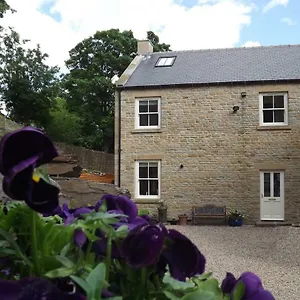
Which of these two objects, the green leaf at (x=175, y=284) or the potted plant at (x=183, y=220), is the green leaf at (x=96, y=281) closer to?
the green leaf at (x=175, y=284)

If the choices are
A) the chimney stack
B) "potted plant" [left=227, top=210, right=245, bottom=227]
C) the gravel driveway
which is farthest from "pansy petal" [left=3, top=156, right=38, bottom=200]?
the chimney stack

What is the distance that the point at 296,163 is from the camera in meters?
16.1

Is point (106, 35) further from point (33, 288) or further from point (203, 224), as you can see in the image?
point (33, 288)

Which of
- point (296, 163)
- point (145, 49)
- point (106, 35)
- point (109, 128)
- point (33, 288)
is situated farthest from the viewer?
point (106, 35)

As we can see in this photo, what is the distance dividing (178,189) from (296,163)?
4139 millimetres

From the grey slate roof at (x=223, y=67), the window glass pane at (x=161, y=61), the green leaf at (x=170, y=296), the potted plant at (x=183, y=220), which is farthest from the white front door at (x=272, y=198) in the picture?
the green leaf at (x=170, y=296)

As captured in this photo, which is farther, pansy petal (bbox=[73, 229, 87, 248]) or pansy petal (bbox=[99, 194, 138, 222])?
pansy petal (bbox=[99, 194, 138, 222])

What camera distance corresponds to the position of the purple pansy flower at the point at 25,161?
68 cm

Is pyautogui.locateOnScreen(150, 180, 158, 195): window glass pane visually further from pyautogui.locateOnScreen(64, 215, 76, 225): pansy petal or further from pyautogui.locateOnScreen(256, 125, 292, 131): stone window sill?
pyautogui.locateOnScreen(64, 215, 76, 225): pansy petal

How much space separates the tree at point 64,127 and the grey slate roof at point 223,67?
11.1 metres

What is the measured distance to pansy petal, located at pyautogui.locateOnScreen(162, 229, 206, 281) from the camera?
0.72 meters

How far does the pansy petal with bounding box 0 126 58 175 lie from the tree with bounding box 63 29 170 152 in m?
30.5

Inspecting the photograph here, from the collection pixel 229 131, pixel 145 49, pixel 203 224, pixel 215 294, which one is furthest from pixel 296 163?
pixel 215 294

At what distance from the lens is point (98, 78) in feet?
111
